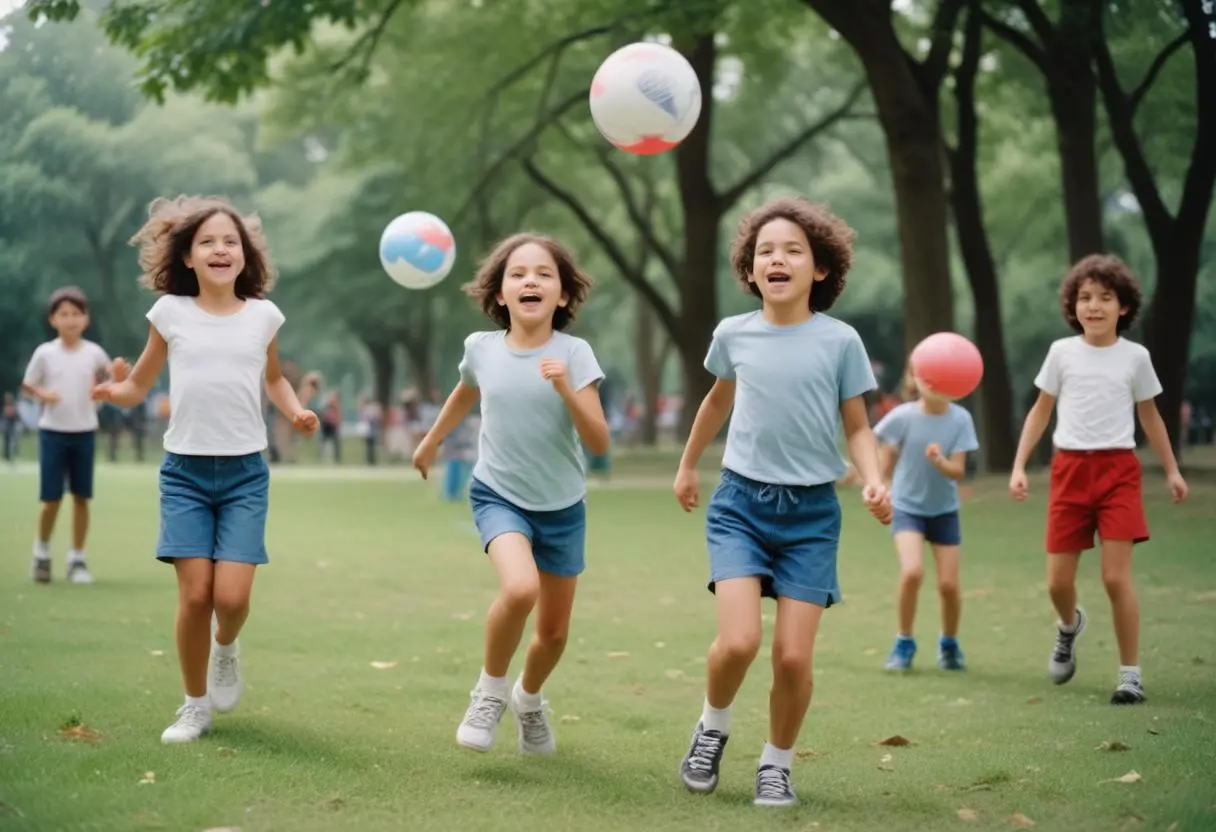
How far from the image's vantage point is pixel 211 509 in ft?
21.6

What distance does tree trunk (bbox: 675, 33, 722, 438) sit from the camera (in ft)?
101

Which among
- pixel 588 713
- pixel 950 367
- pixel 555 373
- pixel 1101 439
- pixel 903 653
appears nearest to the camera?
pixel 555 373

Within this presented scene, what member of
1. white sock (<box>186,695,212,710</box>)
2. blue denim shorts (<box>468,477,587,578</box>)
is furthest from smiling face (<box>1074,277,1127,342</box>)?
white sock (<box>186,695,212,710</box>)

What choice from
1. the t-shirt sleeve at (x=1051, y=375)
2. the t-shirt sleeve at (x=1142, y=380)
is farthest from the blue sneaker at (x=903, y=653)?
the t-shirt sleeve at (x=1142, y=380)

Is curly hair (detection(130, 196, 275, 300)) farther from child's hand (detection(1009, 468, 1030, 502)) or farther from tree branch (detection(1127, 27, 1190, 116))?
tree branch (detection(1127, 27, 1190, 116))

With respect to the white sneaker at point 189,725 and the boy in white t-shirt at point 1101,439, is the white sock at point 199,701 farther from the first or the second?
the boy in white t-shirt at point 1101,439

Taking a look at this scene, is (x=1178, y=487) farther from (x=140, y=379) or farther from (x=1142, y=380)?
(x=140, y=379)

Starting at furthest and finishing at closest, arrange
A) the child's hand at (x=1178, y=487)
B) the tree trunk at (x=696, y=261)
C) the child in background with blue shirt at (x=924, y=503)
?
the tree trunk at (x=696, y=261) → the child in background with blue shirt at (x=924, y=503) → the child's hand at (x=1178, y=487)

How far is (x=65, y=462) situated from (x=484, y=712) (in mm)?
7112

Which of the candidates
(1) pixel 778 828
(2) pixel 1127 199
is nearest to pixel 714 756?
(1) pixel 778 828

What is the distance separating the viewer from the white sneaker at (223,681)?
22.1 ft

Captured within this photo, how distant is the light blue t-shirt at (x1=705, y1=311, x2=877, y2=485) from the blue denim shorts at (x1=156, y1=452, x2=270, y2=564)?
78.5 inches

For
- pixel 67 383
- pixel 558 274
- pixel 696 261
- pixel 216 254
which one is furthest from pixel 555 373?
pixel 696 261

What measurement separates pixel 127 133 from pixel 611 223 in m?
32.3
